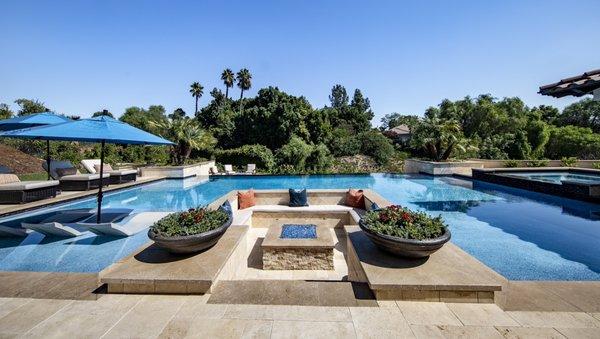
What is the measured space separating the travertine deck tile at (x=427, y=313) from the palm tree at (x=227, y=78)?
46642 millimetres

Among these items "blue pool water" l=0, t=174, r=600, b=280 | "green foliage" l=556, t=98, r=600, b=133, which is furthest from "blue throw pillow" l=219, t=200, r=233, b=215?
"green foliage" l=556, t=98, r=600, b=133

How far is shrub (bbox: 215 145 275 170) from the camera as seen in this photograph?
23188 mm

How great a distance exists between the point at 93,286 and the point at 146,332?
143 centimetres

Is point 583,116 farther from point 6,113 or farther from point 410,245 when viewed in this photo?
point 6,113

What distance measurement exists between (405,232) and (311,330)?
5.27 ft

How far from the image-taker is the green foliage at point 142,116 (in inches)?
1524

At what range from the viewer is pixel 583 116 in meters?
37.4

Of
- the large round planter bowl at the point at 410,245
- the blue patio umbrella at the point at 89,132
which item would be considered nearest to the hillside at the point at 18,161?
the blue patio umbrella at the point at 89,132

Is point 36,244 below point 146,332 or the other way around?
below

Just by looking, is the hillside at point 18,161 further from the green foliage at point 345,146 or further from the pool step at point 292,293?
the pool step at point 292,293

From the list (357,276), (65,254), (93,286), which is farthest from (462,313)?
(65,254)

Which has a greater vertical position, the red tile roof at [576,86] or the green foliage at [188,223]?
the red tile roof at [576,86]

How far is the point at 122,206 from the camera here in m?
10.4

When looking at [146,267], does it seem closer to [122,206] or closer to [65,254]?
[65,254]
